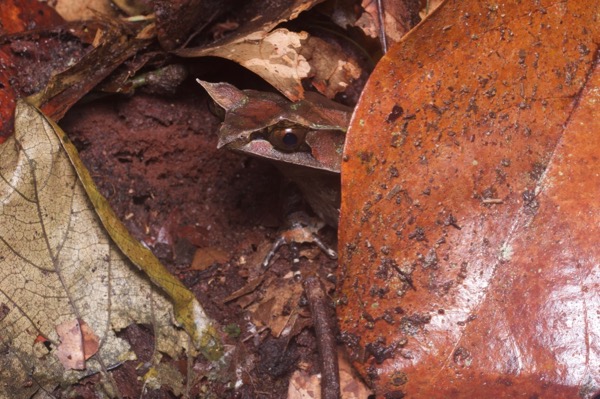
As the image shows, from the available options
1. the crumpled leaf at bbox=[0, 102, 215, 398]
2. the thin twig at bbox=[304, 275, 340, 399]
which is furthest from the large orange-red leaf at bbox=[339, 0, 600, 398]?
the crumpled leaf at bbox=[0, 102, 215, 398]

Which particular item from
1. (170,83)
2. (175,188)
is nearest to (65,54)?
(170,83)

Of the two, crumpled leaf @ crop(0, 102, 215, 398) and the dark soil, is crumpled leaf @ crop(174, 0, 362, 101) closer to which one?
the dark soil

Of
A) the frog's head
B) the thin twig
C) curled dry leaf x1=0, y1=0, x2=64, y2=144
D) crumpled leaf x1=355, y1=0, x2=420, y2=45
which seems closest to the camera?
the thin twig

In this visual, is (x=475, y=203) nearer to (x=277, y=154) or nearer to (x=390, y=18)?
(x=277, y=154)

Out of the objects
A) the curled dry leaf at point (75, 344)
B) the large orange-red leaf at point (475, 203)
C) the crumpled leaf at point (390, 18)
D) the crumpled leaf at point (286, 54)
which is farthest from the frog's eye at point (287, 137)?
the curled dry leaf at point (75, 344)

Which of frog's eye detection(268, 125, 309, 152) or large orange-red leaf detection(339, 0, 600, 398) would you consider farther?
frog's eye detection(268, 125, 309, 152)

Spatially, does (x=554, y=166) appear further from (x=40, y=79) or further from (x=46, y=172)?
(x=40, y=79)

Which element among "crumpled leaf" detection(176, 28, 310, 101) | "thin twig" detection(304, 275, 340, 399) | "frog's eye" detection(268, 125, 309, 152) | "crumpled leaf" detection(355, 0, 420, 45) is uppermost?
"crumpled leaf" detection(176, 28, 310, 101)
